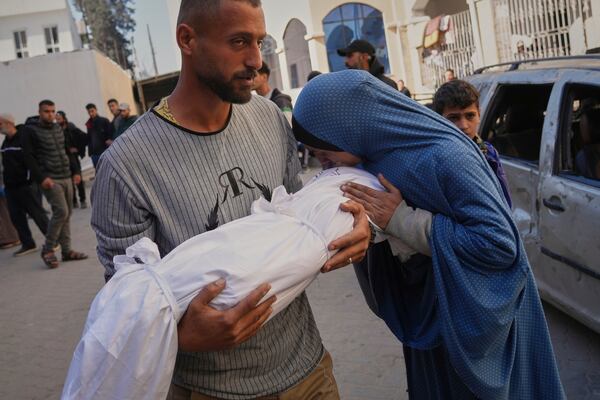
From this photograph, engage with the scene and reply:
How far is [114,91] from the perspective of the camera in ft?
82.2

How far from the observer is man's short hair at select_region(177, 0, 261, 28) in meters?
1.84

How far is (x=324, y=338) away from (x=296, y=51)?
89.7 ft

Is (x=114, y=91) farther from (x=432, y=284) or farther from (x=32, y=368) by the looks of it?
(x=432, y=284)

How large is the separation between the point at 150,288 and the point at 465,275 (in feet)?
3.02

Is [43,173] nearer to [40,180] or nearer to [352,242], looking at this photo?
[40,180]

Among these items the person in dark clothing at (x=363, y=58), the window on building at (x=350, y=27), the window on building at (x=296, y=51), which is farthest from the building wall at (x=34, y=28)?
the person in dark clothing at (x=363, y=58)

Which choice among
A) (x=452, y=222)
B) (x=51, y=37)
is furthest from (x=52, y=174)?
(x=51, y=37)

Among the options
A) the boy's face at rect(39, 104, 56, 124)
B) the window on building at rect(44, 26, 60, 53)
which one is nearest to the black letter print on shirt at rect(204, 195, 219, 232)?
the boy's face at rect(39, 104, 56, 124)

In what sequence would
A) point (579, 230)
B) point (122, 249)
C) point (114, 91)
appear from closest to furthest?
point (122, 249)
point (579, 230)
point (114, 91)

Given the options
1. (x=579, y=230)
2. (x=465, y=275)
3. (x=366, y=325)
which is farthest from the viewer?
(x=366, y=325)

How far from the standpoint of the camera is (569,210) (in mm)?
3928

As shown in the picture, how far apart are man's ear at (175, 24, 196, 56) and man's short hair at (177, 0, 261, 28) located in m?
0.01

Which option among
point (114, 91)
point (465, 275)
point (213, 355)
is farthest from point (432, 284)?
point (114, 91)

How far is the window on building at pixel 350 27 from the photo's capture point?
91.4ft
